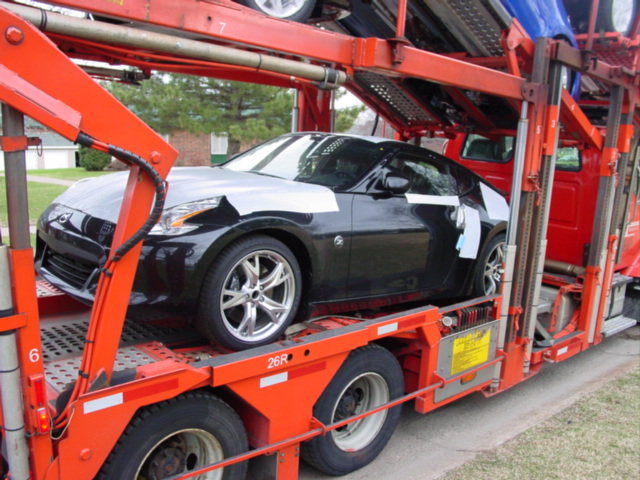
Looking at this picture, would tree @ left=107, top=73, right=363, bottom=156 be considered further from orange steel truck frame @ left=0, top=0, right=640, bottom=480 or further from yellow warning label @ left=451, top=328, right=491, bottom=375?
yellow warning label @ left=451, top=328, right=491, bottom=375

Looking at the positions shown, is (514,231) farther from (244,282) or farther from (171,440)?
(171,440)

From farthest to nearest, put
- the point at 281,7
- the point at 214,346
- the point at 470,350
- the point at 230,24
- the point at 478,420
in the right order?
the point at 478,420 → the point at 470,350 → the point at 214,346 → the point at 281,7 → the point at 230,24

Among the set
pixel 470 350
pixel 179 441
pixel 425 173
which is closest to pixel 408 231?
pixel 425 173

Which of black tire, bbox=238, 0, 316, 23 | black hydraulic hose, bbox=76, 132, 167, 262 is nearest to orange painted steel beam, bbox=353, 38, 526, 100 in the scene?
black tire, bbox=238, 0, 316, 23

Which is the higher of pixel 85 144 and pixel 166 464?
pixel 85 144

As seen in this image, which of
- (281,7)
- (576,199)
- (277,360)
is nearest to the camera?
(277,360)

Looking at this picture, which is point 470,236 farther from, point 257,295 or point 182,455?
point 182,455

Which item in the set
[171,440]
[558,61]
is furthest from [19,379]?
[558,61]

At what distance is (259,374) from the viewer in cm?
311

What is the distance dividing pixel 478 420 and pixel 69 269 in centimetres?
339

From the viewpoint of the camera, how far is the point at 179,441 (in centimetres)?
304

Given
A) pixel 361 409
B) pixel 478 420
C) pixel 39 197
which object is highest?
pixel 39 197

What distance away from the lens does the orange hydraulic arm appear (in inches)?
82.0

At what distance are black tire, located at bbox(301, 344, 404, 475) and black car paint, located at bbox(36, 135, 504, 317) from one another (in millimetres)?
414
